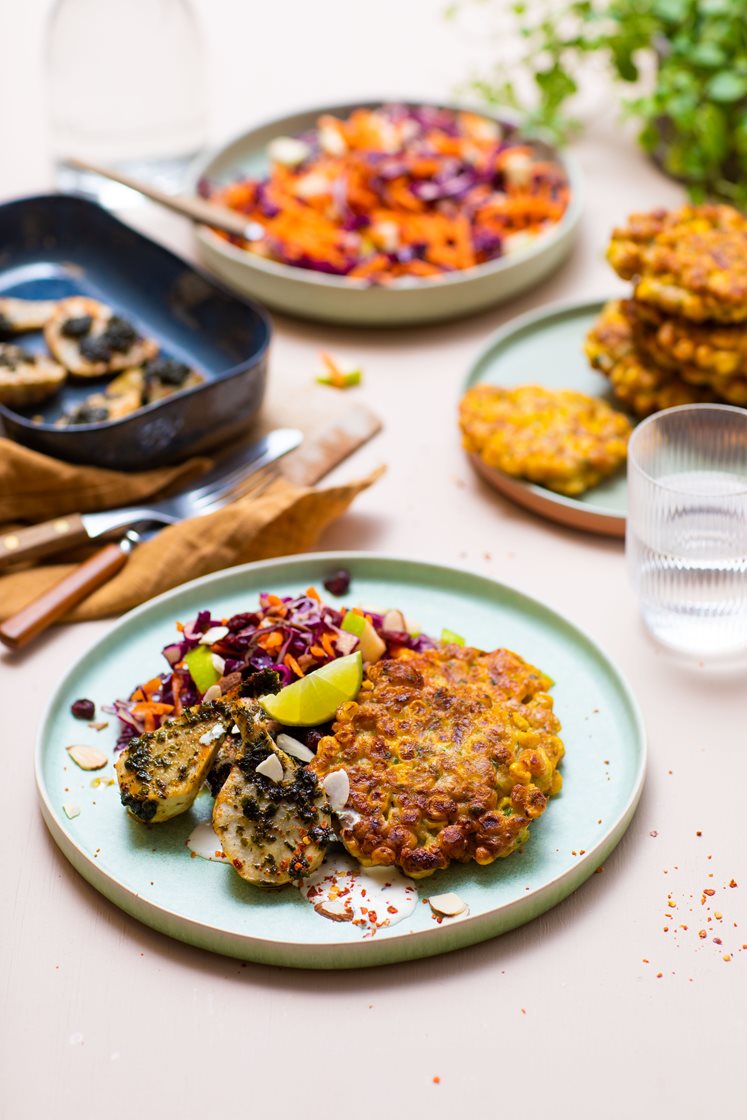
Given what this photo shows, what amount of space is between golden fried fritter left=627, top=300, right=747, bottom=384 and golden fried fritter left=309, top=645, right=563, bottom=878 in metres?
0.84

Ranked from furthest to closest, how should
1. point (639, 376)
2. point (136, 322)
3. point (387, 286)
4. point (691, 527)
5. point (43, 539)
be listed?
point (136, 322)
point (387, 286)
point (639, 376)
point (43, 539)
point (691, 527)

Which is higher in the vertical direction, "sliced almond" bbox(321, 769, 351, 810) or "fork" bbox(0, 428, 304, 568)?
"sliced almond" bbox(321, 769, 351, 810)

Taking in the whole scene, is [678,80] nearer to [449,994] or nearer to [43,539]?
[43,539]

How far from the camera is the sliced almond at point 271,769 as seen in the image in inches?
74.4

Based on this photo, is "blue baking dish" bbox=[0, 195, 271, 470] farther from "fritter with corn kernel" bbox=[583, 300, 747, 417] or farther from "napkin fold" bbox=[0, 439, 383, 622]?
"fritter with corn kernel" bbox=[583, 300, 747, 417]

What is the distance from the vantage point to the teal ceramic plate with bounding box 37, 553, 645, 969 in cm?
180

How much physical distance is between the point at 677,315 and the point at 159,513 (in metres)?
1.12

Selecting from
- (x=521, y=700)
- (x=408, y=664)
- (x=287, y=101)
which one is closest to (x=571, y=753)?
(x=521, y=700)

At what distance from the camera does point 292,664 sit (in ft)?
6.95

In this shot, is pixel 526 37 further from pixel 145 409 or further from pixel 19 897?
pixel 19 897

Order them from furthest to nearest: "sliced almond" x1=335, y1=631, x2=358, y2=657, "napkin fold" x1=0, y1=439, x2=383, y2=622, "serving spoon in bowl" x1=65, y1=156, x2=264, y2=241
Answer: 1. "serving spoon in bowl" x1=65, y1=156, x2=264, y2=241
2. "napkin fold" x1=0, y1=439, x2=383, y2=622
3. "sliced almond" x1=335, y1=631, x2=358, y2=657

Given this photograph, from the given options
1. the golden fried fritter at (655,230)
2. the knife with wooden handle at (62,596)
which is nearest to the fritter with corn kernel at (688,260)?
the golden fried fritter at (655,230)

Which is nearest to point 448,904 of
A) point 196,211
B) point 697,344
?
point 697,344

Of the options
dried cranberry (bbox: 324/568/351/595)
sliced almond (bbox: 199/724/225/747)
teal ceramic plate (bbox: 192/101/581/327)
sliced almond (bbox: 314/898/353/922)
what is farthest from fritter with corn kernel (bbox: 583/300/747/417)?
sliced almond (bbox: 314/898/353/922)
